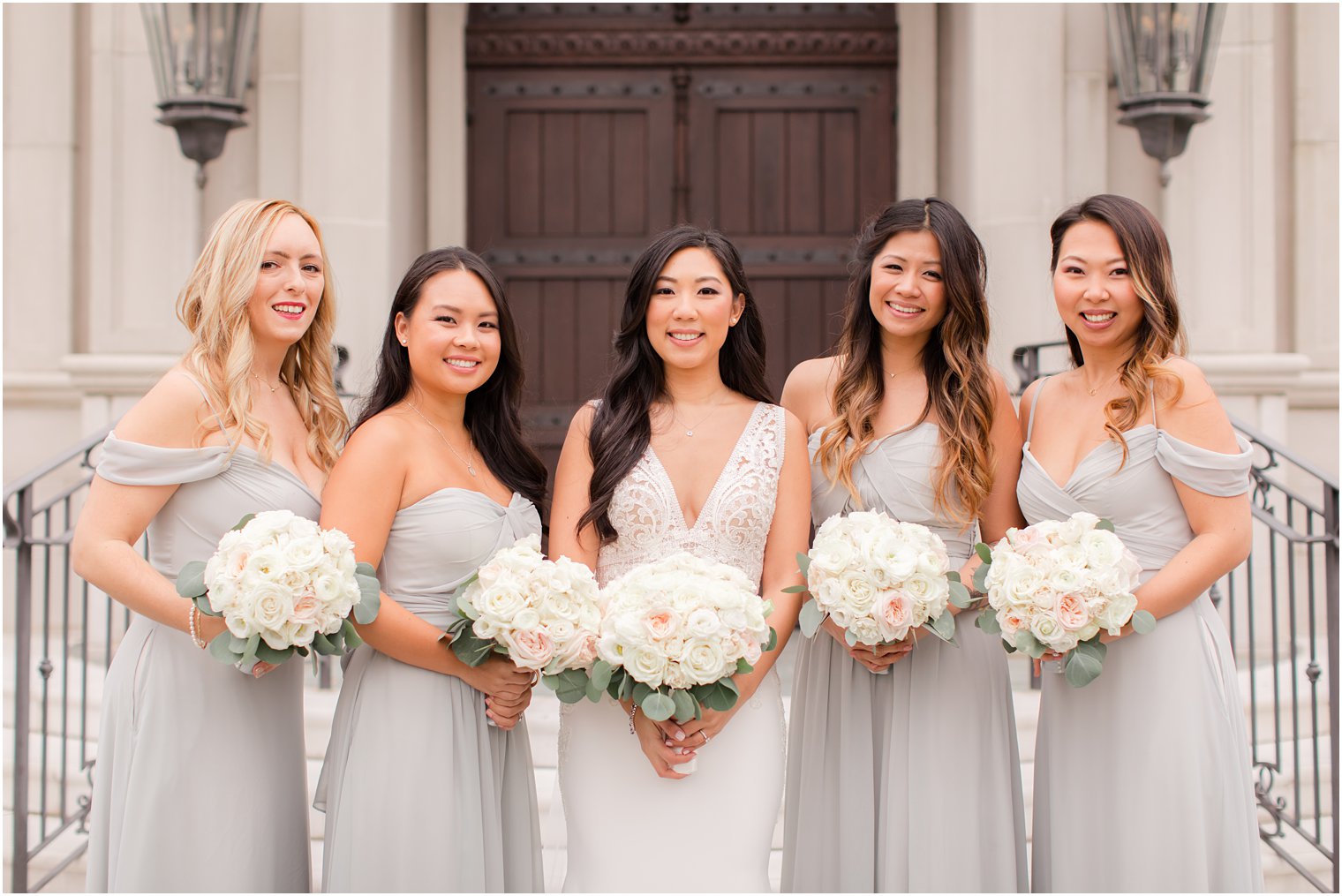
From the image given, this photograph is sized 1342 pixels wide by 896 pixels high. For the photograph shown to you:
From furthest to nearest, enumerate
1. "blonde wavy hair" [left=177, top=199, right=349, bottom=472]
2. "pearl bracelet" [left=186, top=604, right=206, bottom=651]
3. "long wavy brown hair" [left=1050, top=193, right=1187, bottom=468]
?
"long wavy brown hair" [left=1050, top=193, right=1187, bottom=468], "blonde wavy hair" [left=177, top=199, right=349, bottom=472], "pearl bracelet" [left=186, top=604, right=206, bottom=651]

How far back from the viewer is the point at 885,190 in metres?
7.78

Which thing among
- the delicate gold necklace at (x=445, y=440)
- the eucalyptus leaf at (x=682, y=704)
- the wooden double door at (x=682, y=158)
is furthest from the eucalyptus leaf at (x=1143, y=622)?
the wooden double door at (x=682, y=158)

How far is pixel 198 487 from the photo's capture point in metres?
3.02

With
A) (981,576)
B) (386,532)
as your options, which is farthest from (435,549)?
(981,576)

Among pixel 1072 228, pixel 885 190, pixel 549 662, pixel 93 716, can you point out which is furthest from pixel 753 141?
pixel 549 662

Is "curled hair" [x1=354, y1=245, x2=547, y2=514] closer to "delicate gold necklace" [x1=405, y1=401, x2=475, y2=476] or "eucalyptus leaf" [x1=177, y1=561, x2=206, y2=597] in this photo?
"delicate gold necklace" [x1=405, y1=401, x2=475, y2=476]

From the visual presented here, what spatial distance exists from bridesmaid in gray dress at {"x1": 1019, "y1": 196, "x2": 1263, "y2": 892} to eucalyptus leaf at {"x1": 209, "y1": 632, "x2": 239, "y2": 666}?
84.3 inches

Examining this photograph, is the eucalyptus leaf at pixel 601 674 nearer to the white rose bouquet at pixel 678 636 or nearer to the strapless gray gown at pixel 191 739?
the white rose bouquet at pixel 678 636

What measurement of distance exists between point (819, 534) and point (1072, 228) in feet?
3.83

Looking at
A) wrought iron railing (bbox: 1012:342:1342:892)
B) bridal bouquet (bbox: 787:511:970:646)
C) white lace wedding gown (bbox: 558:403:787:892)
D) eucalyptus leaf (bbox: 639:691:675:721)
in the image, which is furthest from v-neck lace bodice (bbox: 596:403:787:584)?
wrought iron railing (bbox: 1012:342:1342:892)

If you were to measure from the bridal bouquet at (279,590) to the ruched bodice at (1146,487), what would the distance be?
189cm

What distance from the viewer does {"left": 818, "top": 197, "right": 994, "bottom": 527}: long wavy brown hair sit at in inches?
130

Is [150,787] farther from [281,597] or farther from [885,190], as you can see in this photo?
[885,190]

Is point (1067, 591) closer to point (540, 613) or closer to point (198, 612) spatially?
point (540, 613)
